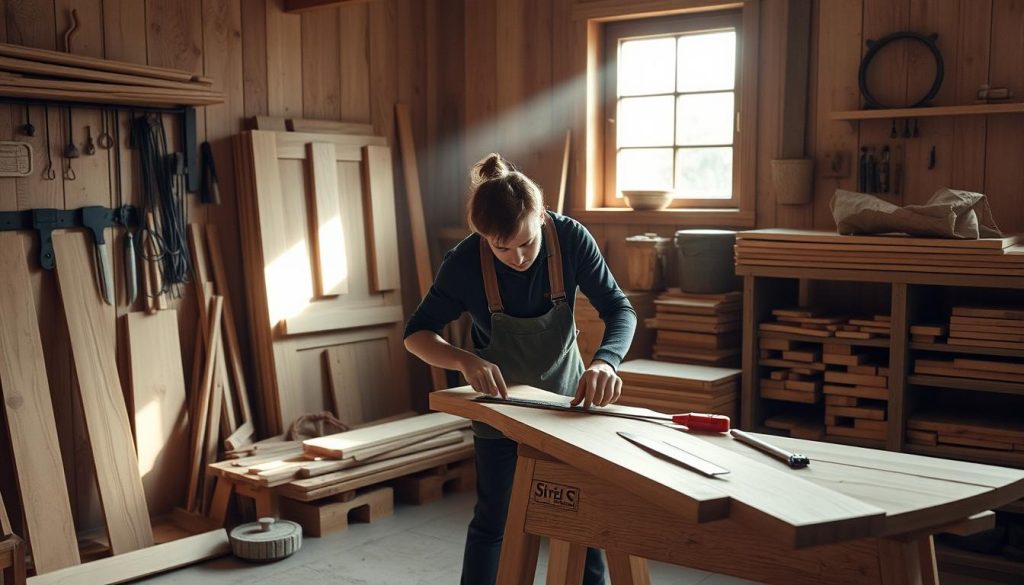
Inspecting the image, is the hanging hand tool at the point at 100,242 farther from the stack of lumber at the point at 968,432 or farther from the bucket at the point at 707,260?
the stack of lumber at the point at 968,432

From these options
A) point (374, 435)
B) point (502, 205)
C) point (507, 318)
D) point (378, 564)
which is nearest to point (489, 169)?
point (502, 205)

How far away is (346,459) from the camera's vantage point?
4.47 meters

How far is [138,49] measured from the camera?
14.5 feet

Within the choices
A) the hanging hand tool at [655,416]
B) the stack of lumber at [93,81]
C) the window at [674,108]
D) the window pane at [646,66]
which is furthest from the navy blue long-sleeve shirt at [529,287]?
the window pane at [646,66]

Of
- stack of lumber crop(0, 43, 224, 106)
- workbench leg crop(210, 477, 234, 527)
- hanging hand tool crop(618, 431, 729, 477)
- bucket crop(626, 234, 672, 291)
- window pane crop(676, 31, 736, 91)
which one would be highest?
window pane crop(676, 31, 736, 91)

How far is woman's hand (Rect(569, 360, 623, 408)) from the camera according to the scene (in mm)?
2576

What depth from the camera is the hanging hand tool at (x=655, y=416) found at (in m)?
2.39

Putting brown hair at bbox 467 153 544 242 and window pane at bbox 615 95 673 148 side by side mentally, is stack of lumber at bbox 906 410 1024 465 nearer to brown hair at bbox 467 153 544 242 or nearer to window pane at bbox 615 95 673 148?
window pane at bbox 615 95 673 148

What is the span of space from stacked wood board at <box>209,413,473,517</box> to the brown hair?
81.4 inches

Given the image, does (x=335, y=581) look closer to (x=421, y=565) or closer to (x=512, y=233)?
(x=421, y=565)

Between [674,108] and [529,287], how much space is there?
2.61 meters

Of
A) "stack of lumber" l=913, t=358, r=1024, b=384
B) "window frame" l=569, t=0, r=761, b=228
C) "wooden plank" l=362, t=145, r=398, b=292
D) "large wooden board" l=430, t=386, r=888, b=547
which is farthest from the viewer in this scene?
"wooden plank" l=362, t=145, r=398, b=292

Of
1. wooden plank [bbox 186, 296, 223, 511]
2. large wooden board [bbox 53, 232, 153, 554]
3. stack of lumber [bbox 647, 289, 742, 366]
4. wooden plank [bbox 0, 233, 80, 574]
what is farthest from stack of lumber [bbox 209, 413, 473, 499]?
stack of lumber [bbox 647, 289, 742, 366]

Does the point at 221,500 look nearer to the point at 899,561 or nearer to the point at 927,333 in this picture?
the point at 927,333
